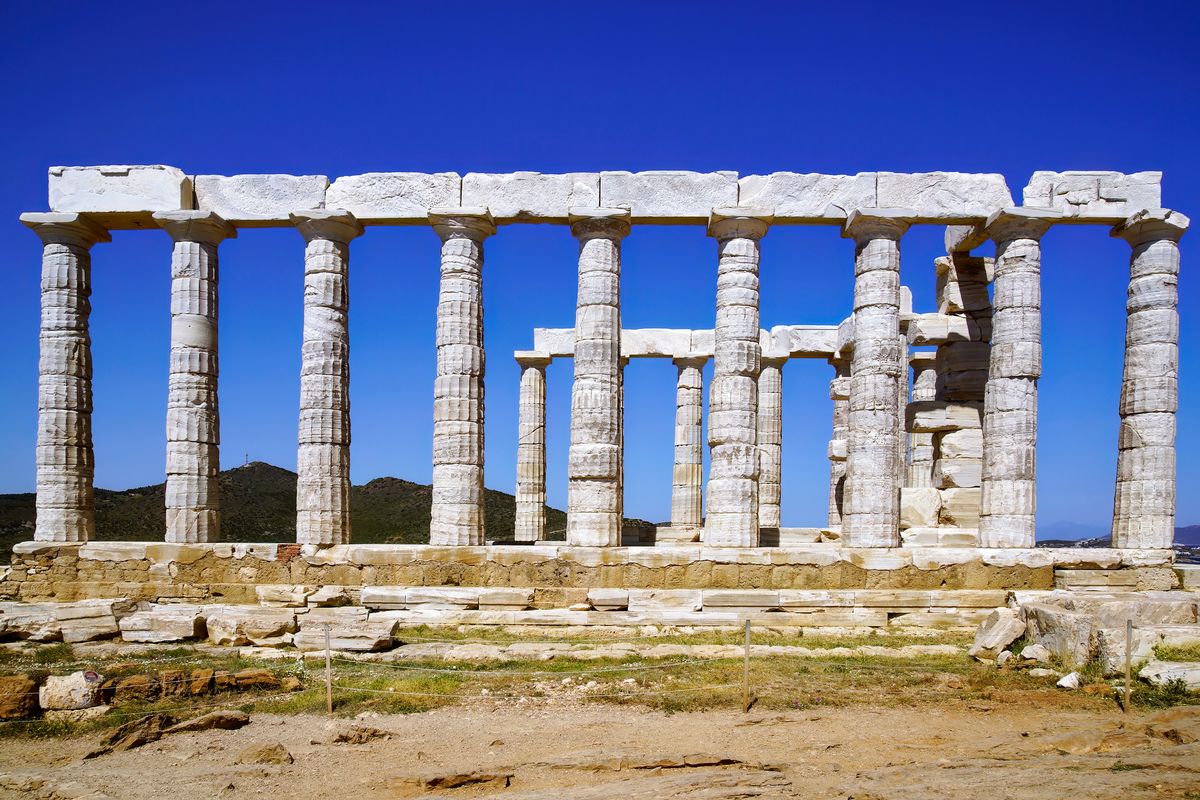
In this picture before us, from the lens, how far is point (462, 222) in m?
17.6

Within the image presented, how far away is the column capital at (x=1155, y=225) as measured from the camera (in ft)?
55.9

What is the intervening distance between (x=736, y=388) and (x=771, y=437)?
398 inches

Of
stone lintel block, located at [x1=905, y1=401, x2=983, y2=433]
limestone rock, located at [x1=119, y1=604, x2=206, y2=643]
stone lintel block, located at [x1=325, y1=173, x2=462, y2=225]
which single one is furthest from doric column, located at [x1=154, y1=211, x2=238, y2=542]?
stone lintel block, located at [x1=905, y1=401, x2=983, y2=433]

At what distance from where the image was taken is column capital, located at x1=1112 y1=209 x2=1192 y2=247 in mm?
17025

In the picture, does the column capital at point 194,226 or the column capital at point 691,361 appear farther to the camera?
the column capital at point 691,361

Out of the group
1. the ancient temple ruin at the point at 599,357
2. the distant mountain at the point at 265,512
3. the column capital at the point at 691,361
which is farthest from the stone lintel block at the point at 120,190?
the distant mountain at the point at 265,512

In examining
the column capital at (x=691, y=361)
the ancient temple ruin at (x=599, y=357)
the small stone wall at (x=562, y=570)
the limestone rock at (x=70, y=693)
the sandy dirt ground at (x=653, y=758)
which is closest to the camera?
the sandy dirt ground at (x=653, y=758)

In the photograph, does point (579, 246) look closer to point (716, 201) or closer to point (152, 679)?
point (716, 201)

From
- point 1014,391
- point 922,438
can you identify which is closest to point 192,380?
point 1014,391

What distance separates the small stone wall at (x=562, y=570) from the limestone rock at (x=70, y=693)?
21.8 ft

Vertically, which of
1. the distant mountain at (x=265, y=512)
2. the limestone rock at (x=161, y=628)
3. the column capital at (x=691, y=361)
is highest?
the column capital at (x=691, y=361)

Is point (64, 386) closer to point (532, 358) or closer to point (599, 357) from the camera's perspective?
point (599, 357)

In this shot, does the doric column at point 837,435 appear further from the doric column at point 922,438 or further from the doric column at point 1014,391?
the doric column at point 1014,391

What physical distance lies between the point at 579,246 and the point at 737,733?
11.1 meters
